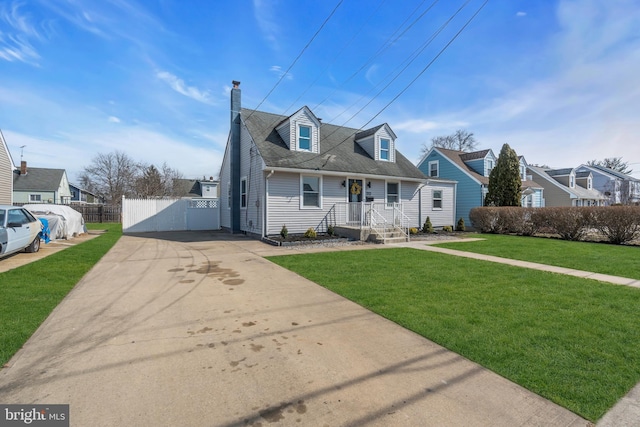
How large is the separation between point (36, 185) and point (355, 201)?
1522 inches

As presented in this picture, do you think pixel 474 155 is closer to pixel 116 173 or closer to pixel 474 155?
pixel 474 155

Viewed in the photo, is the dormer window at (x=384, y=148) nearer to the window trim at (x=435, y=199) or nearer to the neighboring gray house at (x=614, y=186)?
the window trim at (x=435, y=199)

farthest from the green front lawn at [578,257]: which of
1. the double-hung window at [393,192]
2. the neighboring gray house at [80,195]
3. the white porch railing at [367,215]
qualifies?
the neighboring gray house at [80,195]

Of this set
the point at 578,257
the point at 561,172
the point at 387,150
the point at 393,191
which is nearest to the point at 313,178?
the point at 393,191

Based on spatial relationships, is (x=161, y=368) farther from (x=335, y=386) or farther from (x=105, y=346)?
(x=335, y=386)

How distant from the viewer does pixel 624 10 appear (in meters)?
7.25

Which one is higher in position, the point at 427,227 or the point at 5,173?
the point at 5,173

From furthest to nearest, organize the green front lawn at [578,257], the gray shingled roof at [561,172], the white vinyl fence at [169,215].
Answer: the gray shingled roof at [561,172] → the white vinyl fence at [169,215] → the green front lawn at [578,257]

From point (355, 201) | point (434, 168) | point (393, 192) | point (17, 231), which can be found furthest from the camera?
point (434, 168)

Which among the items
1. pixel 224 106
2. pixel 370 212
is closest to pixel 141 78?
pixel 224 106

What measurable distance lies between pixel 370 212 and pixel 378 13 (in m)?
7.78

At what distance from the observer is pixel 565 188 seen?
102 ft

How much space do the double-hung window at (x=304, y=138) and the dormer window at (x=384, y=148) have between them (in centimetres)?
459

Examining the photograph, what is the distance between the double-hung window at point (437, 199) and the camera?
61.2 feet
